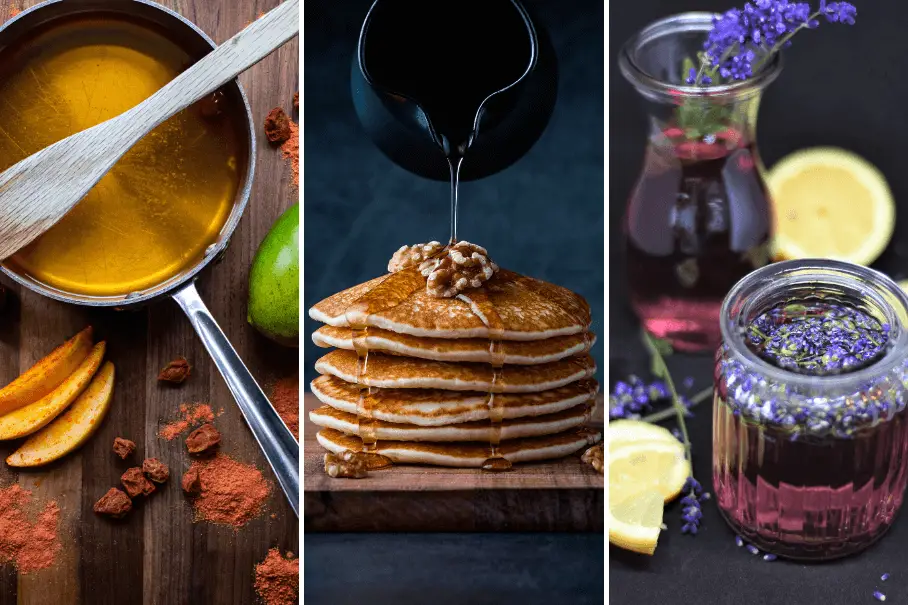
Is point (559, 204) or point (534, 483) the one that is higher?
point (559, 204)

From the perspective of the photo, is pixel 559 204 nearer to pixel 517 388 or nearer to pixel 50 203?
pixel 517 388

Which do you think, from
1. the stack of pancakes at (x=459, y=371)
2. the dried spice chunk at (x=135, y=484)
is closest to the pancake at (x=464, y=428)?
the stack of pancakes at (x=459, y=371)

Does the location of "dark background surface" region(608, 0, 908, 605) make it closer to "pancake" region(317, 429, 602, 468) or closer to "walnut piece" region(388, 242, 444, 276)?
"pancake" region(317, 429, 602, 468)

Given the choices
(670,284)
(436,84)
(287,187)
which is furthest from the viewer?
(287,187)

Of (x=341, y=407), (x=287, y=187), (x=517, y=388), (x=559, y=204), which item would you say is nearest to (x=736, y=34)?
(x=559, y=204)

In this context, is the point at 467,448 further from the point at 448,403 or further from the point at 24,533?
the point at 24,533

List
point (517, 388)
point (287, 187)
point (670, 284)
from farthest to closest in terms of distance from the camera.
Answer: point (287, 187) < point (670, 284) < point (517, 388)

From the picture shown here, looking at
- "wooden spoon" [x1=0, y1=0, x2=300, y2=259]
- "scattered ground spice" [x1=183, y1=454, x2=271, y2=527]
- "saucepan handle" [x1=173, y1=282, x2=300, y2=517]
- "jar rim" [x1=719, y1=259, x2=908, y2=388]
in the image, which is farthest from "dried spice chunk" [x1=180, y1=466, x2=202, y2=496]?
"jar rim" [x1=719, y1=259, x2=908, y2=388]
